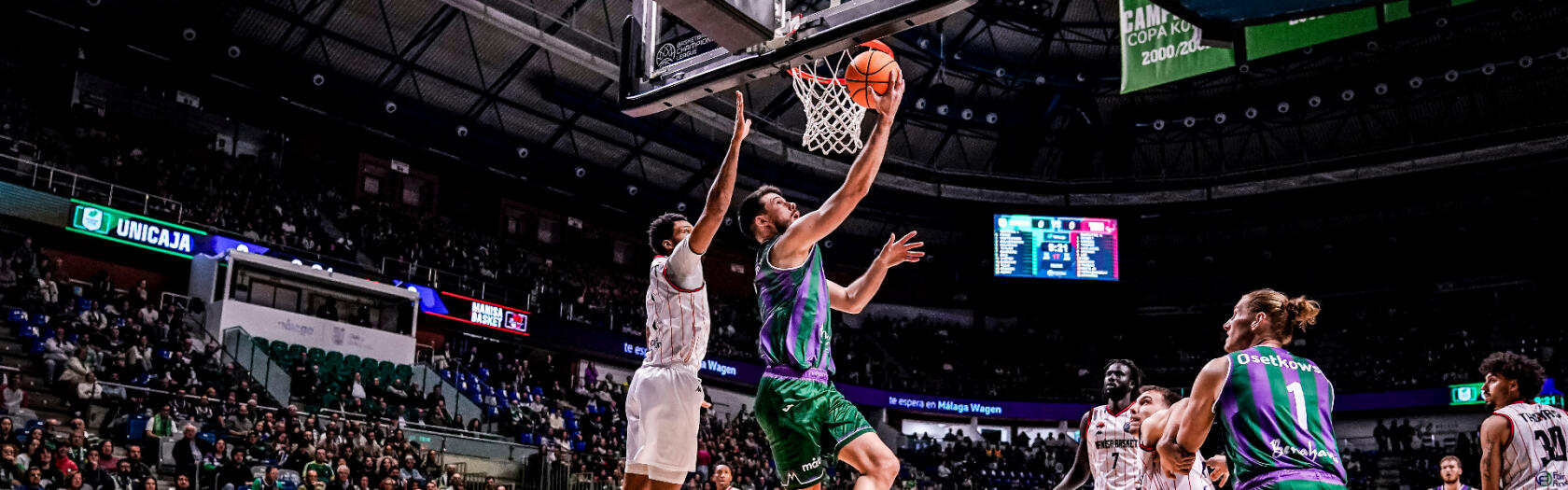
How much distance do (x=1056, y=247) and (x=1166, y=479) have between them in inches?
1059

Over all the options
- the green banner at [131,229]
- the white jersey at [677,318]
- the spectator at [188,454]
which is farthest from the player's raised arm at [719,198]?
the green banner at [131,229]

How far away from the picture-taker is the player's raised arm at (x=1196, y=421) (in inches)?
193

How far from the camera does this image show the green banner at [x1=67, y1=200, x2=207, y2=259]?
70.2 ft

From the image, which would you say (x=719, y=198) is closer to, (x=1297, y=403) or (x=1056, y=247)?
(x=1297, y=403)

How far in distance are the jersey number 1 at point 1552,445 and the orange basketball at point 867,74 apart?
4.11 meters

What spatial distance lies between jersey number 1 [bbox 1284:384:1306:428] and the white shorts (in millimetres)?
2630

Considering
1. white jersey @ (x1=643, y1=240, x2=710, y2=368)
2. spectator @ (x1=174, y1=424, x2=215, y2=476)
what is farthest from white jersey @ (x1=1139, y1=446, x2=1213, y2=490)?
spectator @ (x1=174, y1=424, x2=215, y2=476)

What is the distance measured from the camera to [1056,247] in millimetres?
34062

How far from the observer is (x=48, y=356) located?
17359 mm

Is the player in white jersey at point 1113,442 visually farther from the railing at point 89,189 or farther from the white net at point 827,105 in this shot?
the railing at point 89,189

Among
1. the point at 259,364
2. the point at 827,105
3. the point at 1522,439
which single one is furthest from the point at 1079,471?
the point at 259,364

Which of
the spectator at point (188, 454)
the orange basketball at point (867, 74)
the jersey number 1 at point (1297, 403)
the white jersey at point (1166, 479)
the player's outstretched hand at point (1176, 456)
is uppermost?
the orange basketball at point (867, 74)

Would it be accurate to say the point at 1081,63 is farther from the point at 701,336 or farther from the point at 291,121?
the point at 701,336

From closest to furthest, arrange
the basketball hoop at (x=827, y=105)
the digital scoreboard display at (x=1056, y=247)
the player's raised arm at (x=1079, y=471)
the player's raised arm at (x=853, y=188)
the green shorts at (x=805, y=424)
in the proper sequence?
the player's raised arm at (x=853, y=188) → the green shorts at (x=805, y=424) → the player's raised arm at (x=1079, y=471) → the basketball hoop at (x=827, y=105) → the digital scoreboard display at (x=1056, y=247)
